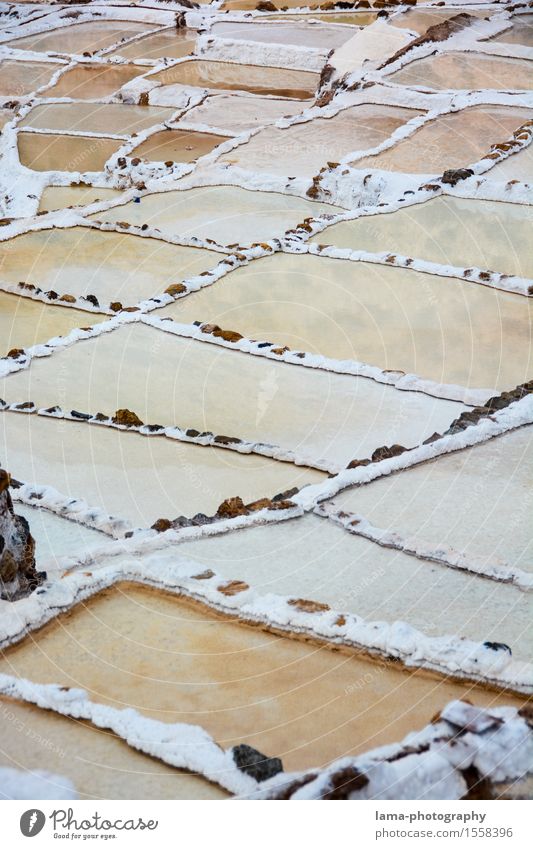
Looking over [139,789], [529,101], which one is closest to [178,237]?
[529,101]

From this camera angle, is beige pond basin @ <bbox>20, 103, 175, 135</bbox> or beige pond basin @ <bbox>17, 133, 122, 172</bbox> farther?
beige pond basin @ <bbox>20, 103, 175, 135</bbox>

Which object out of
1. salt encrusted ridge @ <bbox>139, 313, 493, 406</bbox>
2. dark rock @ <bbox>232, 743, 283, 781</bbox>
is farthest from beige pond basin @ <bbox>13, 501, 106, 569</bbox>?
salt encrusted ridge @ <bbox>139, 313, 493, 406</bbox>

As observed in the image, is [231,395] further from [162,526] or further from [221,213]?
[221,213]

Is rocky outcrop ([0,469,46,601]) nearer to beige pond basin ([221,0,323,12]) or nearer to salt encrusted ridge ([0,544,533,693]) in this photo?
salt encrusted ridge ([0,544,533,693])

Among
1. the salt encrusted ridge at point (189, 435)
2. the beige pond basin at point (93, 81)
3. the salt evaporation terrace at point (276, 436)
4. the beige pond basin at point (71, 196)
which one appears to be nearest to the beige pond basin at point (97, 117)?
the salt evaporation terrace at point (276, 436)

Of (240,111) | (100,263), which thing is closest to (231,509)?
(100,263)

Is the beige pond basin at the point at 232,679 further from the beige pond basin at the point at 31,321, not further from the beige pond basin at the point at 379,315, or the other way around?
the beige pond basin at the point at 31,321

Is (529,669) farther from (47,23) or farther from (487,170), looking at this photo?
(47,23)
